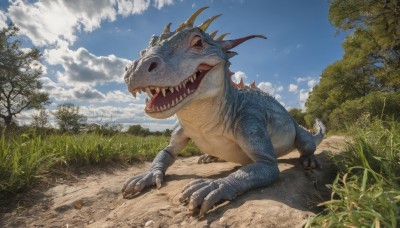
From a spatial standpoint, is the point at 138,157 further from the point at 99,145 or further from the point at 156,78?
the point at 156,78

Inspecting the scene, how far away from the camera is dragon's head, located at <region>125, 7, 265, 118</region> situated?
248cm

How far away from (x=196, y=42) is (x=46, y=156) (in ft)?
9.13

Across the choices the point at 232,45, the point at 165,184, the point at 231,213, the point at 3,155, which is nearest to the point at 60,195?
the point at 3,155

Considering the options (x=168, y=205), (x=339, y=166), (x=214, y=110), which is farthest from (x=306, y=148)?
(x=168, y=205)

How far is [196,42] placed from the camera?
288 centimetres

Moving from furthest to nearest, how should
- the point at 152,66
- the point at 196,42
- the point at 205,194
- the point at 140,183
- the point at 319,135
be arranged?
the point at 319,135, the point at 140,183, the point at 196,42, the point at 152,66, the point at 205,194

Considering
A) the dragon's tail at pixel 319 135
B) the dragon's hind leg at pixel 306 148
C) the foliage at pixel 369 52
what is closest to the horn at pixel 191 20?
the dragon's hind leg at pixel 306 148

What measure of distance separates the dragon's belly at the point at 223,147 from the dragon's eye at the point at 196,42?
96cm

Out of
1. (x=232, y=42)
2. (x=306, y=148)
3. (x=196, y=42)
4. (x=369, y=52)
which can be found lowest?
(x=306, y=148)

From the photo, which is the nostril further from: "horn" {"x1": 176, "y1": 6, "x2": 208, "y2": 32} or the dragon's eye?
"horn" {"x1": 176, "y1": 6, "x2": 208, "y2": 32}

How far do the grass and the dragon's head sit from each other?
2.14 m

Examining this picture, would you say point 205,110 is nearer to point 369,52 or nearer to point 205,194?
point 205,194

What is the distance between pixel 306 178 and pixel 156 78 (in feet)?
5.92

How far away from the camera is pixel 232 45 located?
3320 mm
